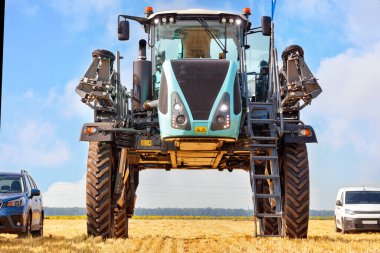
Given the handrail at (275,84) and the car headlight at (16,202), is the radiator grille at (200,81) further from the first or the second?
the car headlight at (16,202)

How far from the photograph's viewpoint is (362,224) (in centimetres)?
2138

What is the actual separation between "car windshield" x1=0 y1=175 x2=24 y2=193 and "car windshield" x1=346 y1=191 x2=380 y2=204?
11715mm

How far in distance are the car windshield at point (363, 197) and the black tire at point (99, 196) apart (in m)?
11.7

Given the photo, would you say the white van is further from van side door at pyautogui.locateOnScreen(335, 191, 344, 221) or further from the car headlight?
the car headlight

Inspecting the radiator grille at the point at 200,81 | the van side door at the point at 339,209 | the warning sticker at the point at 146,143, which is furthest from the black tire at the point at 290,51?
the van side door at the point at 339,209

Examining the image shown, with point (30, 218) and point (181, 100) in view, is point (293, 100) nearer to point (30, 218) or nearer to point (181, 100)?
point (181, 100)

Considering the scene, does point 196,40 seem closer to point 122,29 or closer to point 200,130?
point 122,29

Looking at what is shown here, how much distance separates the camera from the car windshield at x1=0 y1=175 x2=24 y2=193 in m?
14.8

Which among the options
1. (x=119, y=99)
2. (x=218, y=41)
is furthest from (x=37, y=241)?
(x=218, y=41)

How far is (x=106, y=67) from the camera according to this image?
1317 centimetres

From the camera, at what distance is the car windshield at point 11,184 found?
14.8 m

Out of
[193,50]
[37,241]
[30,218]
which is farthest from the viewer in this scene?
[30,218]

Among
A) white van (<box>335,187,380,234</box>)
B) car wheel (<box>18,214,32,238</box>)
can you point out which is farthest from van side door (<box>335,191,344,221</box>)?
car wheel (<box>18,214,32,238</box>)

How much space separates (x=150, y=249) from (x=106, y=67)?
12.7 feet
